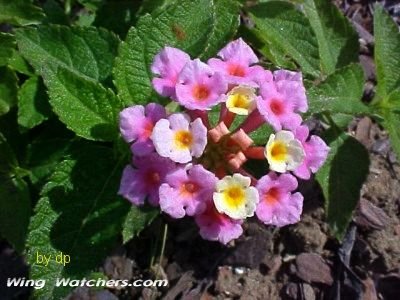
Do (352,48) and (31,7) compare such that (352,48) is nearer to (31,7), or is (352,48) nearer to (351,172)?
(351,172)

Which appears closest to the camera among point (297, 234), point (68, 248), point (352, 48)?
point (68, 248)

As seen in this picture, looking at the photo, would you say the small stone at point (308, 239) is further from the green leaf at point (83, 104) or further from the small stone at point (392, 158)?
the green leaf at point (83, 104)

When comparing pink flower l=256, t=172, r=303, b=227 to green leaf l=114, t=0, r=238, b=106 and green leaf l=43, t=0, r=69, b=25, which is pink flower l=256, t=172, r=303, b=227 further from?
green leaf l=43, t=0, r=69, b=25

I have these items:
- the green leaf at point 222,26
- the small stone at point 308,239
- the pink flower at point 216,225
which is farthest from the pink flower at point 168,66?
the small stone at point 308,239

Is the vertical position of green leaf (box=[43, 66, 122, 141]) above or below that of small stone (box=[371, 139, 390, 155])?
above

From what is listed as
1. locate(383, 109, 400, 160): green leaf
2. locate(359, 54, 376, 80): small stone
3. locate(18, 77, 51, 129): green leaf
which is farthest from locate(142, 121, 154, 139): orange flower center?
locate(359, 54, 376, 80): small stone

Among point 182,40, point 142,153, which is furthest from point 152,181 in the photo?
point 182,40

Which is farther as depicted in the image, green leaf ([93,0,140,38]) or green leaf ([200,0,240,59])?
green leaf ([93,0,140,38])
